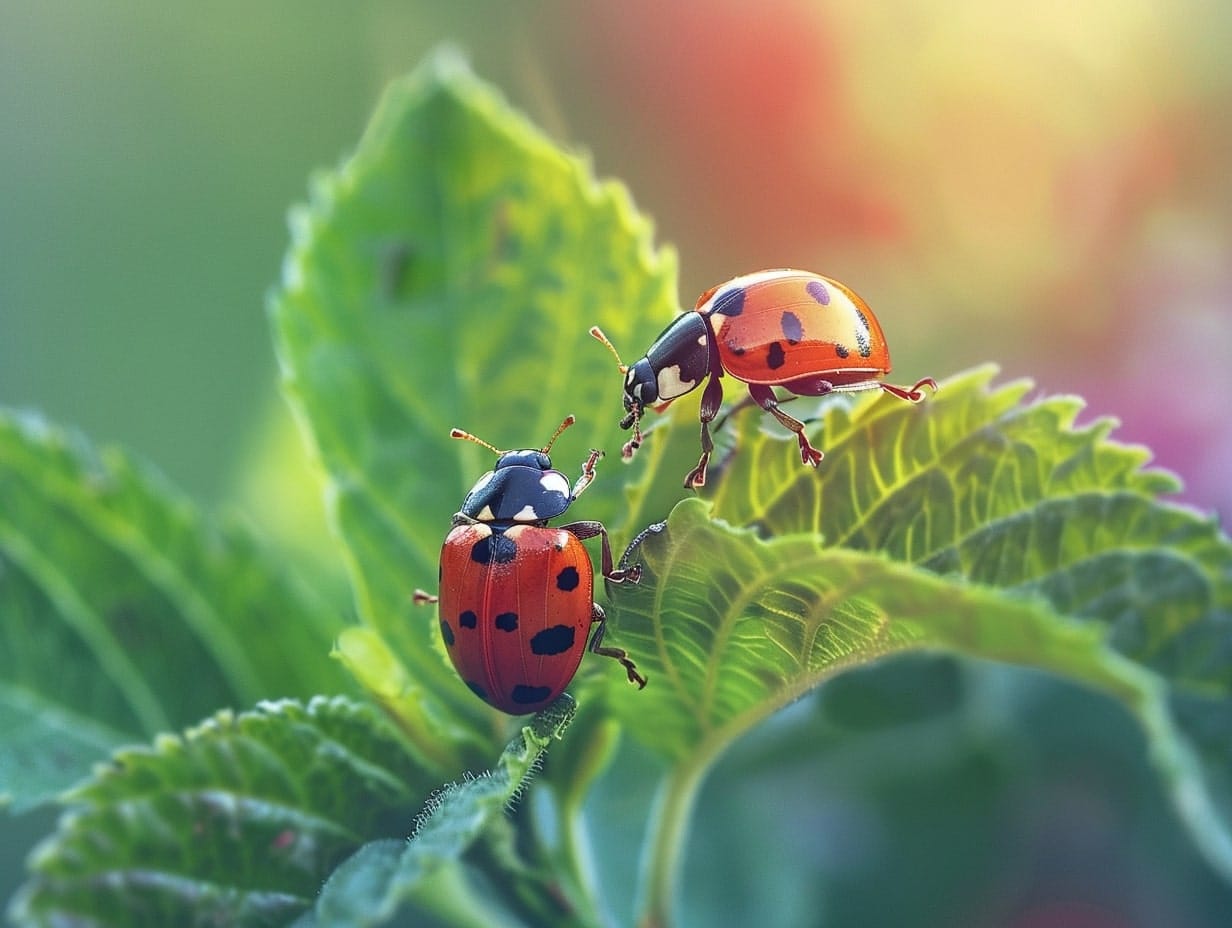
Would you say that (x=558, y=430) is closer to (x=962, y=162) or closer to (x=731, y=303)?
(x=731, y=303)

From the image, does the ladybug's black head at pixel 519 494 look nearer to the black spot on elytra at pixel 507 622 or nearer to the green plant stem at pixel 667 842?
the black spot on elytra at pixel 507 622

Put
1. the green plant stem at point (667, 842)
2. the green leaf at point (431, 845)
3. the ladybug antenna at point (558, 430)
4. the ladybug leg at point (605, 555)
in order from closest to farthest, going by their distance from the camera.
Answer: the green leaf at point (431, 845)
the ladybug leg at point (605, 555)
the green plant stem at point (667, 842)
the ladybug antenna at point (558, 430)

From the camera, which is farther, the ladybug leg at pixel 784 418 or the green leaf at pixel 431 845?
the ladybug leg at pixel 784 418

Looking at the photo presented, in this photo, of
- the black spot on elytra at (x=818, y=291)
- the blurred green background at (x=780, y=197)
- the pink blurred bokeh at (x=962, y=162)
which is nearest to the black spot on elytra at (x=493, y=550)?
the black spot on elytra at (x=818, y=291)

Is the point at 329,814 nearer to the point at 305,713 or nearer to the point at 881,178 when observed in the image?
the point at 305,713

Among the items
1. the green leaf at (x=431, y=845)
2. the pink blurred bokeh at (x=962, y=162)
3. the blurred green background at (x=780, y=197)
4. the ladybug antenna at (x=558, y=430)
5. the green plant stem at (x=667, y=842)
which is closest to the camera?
the green leaf at (x=431, y=845)

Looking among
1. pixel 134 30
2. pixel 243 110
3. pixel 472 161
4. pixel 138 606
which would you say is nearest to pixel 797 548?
pixel 472 161

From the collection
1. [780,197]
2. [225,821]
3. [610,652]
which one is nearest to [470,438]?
[610,652]
